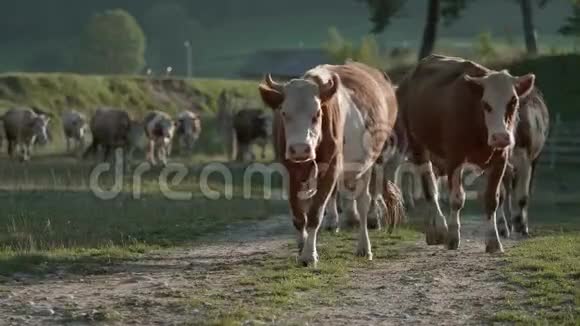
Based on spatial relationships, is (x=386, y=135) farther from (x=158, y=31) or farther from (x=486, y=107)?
(x=158, y=31)

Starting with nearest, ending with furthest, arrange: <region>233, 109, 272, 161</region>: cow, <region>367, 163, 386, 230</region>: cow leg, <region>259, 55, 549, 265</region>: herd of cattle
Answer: <region>259, 55, 549, 265</region>: herd of cattle → <region>367, 163, 386, 230</region>: cow leg → <region>233, 109, 272, 161</region>: cow

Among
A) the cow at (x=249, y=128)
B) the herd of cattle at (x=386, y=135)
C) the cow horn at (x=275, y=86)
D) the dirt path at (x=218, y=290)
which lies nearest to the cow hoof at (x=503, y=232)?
the herd of cattle at (x=386, y=135)

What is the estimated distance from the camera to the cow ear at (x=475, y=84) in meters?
13.2

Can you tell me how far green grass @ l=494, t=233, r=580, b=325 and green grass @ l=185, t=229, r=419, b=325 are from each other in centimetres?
143

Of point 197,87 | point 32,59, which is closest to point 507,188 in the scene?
point 197,87

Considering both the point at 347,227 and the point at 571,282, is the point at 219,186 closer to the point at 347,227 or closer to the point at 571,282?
the point at 347,227

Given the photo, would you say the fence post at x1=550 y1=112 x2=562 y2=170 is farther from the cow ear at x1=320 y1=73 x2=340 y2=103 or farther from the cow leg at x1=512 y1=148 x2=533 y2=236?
the cow ear at x1=320 y1=73 x2=340 y2=103

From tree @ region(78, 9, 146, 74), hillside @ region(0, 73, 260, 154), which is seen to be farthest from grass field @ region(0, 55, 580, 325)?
tree @ region(78, 9, 146, 74)

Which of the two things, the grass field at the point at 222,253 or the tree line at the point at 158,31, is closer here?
the grass field at the point at 222,253

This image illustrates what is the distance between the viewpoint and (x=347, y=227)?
16.0 meters

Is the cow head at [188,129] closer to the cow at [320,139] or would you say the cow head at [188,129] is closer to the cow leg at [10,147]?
the cow leg at [10,147]

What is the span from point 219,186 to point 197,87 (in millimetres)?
35738

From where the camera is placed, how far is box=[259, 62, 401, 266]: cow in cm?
1139

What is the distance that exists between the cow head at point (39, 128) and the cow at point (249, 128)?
22.3ft
